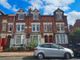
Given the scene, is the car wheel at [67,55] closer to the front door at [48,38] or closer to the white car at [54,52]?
the white car at [54,52]

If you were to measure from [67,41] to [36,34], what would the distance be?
777cm

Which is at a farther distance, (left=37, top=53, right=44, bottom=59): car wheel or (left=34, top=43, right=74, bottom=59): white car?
(left=37, top=53, right=44, bottom=59): car wheel

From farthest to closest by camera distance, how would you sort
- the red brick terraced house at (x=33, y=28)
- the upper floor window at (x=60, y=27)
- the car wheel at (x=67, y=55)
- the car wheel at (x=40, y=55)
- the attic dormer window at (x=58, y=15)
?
the attic dormer window at (x=58, y=15)
the upper floor window at (x=60, y=27)
the red brick terraced house at (x=33, y=28)
the car wheel at (x=40, y=55)
the car wheel at (x=67, y=55)

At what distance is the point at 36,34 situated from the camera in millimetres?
42938

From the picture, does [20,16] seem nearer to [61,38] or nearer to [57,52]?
[61,38]

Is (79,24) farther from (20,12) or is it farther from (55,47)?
(55,47)

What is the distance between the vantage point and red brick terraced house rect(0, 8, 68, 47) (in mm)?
42719

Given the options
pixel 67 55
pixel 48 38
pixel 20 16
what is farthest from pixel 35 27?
pixel 67 55

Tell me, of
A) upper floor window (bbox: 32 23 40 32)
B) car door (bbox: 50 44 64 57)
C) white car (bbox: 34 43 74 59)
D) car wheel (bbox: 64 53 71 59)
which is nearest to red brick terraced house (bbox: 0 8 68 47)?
upper floor window (bbox: 32 23 40 32)

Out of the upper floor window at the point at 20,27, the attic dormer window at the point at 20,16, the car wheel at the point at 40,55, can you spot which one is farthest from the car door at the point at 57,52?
the attic dormer window at the point at 20,16

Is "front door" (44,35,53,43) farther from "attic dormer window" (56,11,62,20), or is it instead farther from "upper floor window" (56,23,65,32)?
"attic dormer window" (56,11,62,20)

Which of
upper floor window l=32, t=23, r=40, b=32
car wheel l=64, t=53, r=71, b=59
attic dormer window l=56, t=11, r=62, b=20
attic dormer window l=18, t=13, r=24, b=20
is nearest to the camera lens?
car wheel l=64, t=53, r=71, b=59

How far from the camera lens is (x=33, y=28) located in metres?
43.6

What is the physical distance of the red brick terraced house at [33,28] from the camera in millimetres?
42719
